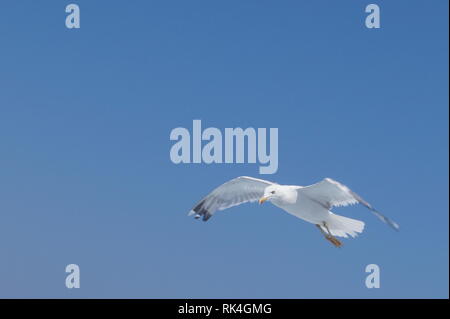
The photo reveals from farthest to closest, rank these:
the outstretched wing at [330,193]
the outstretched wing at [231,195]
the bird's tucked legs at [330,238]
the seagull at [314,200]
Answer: the outstretched wing at [231,195]
the bird's tucked legs at [330,238]
the seagull at [314,200]
the outstretched wing at [330,193]

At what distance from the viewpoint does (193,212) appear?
27.5ft

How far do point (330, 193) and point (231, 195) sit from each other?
4.47 feet

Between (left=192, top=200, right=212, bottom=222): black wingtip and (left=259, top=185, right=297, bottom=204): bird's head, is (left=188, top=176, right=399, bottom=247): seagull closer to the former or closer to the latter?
(left=259, top=185, right=297, bottom=204): bird's head

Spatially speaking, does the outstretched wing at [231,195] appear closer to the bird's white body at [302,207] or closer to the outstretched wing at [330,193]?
the bird's white body at [302,207]

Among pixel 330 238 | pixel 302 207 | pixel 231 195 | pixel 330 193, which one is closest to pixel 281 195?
pixel 302 207

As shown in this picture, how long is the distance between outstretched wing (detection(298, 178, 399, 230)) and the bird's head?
0.34ft

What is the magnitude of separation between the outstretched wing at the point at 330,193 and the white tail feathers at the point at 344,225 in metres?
0.20

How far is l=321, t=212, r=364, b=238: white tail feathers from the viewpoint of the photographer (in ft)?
25.1

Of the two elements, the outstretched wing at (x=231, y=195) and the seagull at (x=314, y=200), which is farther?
the outstretched wing at (x=231, y=195)

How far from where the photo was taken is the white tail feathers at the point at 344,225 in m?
7.64

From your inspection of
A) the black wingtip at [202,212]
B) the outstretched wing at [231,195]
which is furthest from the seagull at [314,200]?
the black wingtip at [202,212]

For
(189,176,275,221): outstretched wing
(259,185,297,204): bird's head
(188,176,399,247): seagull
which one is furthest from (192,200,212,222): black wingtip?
(259,185,297,204): bird's head

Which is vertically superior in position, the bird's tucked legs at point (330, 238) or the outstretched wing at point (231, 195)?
the outstretched wing at point (231, 195)

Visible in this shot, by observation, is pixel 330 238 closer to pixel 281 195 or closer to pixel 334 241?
pixel 334 241
